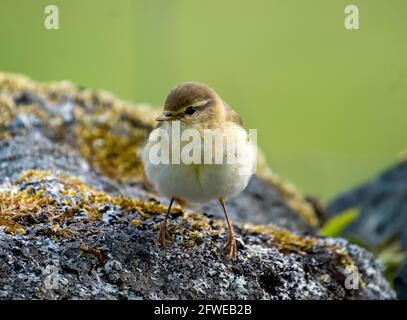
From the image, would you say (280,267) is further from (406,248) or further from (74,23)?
(74,23)

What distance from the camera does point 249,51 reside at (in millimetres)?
10812

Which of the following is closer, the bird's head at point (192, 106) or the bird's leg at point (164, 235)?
the bird's leg at point (164, 235)

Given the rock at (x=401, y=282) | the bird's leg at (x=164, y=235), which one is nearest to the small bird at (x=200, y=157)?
the bird's leg at (x=164, y=235)

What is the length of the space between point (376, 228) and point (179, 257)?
3487 mm

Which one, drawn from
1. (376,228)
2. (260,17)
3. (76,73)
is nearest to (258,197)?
(376,228)

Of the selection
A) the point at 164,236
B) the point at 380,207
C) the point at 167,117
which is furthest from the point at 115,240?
the point at 380,207

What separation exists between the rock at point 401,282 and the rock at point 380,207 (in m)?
0.91

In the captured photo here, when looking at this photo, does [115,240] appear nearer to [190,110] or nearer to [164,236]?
[164,236]

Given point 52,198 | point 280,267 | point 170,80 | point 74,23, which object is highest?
point 74,23

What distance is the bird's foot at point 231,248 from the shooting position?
4.10 m

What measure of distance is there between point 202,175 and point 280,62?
665 cm

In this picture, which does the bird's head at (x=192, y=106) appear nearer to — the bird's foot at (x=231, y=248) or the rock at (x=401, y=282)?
the bird's foot at (x=231, y=248)

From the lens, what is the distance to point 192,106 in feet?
15.1

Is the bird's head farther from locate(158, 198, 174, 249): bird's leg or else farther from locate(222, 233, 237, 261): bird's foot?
locate(222, 233, 237, 261): bird's foot
